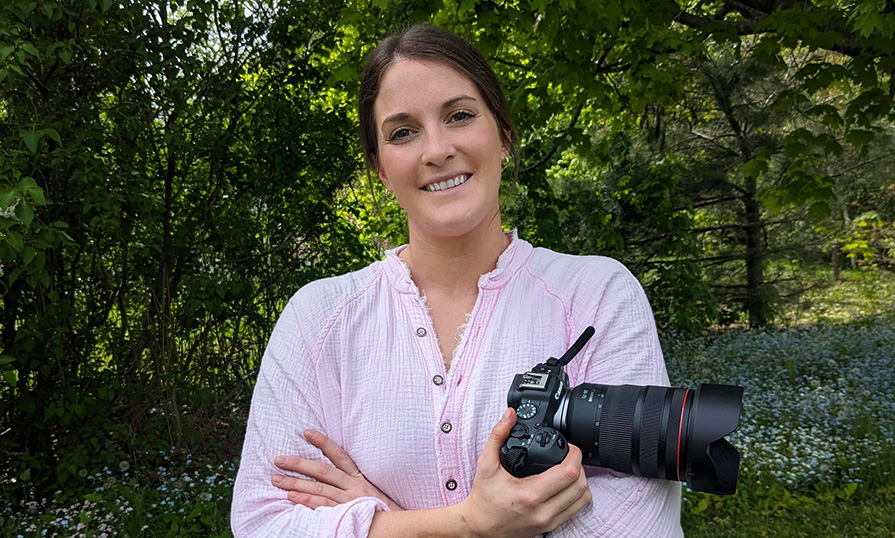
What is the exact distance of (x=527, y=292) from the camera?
1452 mm

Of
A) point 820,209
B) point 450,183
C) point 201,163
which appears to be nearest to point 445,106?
point 450,183

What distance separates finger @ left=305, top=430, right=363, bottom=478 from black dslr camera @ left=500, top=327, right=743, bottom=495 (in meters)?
0.37

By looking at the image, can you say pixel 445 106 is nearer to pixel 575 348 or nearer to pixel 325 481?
pixel 575 348

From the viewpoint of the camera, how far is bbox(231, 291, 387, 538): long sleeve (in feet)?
4.13

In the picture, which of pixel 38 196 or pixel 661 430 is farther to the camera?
pixel 38 196

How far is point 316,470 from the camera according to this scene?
134cm

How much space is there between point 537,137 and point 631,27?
146 cm

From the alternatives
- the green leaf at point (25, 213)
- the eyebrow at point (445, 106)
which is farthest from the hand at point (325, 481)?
the green leaf at point (25, 213)

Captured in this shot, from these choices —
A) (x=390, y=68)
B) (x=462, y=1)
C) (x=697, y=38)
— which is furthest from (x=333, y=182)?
Answer: (x=390, y=68)

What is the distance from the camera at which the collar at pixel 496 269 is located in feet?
4.87

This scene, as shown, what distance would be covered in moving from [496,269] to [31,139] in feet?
7.50

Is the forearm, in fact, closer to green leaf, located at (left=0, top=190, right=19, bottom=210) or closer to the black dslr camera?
the black dslr camera

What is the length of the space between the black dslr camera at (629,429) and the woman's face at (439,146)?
0.39 meters

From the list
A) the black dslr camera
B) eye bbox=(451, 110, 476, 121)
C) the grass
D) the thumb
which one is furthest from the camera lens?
the grass
